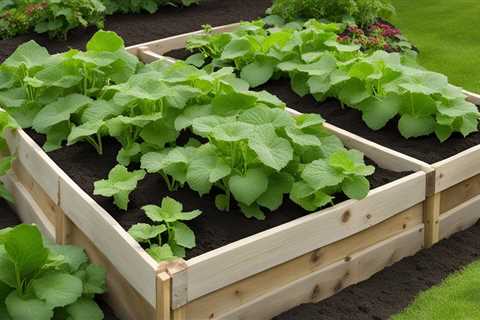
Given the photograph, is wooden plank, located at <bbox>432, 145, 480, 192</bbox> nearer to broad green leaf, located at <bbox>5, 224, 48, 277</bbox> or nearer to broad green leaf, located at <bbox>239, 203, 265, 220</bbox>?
broad green leaf, located at <bbox>239, 203, 265, 220</bbox>

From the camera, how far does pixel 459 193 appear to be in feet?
13.0

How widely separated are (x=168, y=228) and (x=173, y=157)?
1.38 ft

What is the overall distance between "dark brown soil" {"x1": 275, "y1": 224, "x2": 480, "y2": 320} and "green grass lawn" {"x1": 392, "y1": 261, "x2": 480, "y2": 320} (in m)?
0.04

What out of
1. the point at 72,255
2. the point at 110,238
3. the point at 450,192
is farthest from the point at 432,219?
the point at 72,255

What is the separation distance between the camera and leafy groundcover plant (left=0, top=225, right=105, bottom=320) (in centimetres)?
298

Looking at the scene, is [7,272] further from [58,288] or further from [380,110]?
[380,110]

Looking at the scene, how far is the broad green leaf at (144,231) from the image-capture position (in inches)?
124

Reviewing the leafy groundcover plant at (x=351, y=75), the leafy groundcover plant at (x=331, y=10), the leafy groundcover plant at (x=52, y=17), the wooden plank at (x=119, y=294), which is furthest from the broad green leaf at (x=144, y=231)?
the leafy groundcover plant at (x=331, y=10)

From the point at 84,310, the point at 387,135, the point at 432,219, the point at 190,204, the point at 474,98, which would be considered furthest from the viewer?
the point at 474,98

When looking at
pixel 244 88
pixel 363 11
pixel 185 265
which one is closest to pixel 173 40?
pixel 363 11

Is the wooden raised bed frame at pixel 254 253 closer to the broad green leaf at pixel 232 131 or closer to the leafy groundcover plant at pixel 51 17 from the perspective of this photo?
the broad green leaf at pixel 232 131

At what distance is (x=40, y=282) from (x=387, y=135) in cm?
212

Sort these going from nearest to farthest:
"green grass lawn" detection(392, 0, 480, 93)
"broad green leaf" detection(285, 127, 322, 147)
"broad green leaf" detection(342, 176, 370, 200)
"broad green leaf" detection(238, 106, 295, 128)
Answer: "broad green leaf" detection(342, 176, 370, 200) → "broad green leaf" detection(285, 127, 322, 147) → "broad green leaf" detection(238, 106, 295, 128) → "green grass lawn" detection(392, 0, 480, 93)

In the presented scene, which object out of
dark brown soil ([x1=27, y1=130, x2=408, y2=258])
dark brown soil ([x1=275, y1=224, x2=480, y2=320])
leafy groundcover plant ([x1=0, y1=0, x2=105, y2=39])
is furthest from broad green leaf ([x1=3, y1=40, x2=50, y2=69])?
dark brown soil ([x1=275, y1=224, x2=480, y2=320])
